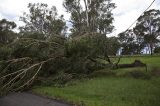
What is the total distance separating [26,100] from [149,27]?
107ft

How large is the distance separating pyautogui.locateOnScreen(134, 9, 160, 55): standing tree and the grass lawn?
2763 centimetres

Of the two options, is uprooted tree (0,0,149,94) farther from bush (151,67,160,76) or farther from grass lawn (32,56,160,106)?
bush (151,67,160,76)

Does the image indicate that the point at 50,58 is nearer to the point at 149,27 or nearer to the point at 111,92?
the point at 111,92

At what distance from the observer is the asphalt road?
30.3 ft

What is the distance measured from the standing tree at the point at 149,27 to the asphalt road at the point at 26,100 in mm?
31072

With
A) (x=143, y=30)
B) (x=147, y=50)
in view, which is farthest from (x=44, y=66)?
(x=147, y=50)

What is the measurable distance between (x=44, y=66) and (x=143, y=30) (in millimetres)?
28554

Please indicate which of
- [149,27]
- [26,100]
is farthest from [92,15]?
[26,100]

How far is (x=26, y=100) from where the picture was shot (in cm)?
1000

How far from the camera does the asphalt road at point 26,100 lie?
924 cm

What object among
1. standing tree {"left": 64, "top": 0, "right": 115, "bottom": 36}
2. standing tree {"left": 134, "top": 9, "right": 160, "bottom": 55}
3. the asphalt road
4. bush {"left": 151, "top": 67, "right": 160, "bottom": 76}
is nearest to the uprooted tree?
the asphalt road

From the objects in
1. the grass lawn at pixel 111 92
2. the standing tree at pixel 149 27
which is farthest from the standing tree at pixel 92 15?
the grass lawn at pixel 111 92

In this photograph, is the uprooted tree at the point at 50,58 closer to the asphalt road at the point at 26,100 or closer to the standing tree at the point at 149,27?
the asphalt road at the point at 26,100

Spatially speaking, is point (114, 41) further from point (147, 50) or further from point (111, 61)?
point (147, 50)
